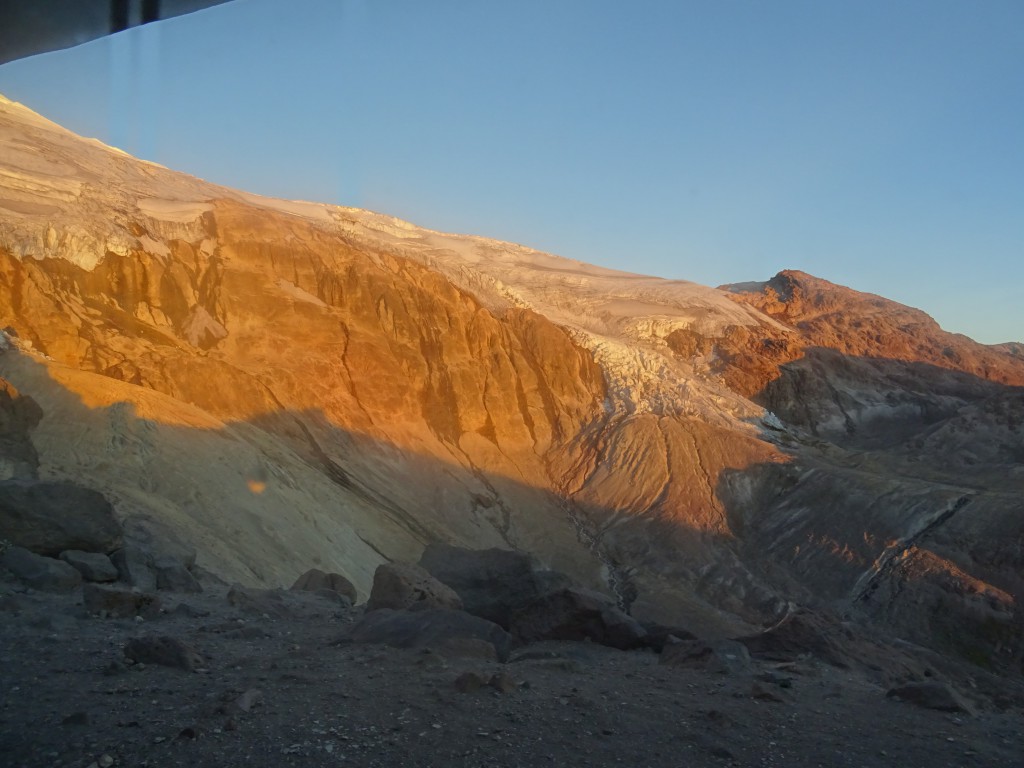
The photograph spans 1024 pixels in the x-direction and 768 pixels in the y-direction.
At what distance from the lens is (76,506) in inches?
404

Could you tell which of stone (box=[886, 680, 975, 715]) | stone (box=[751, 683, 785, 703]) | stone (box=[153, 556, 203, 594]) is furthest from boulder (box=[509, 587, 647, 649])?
stone (box=[153, 556, 203, 594])

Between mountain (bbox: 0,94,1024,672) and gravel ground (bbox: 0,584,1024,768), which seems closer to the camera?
gravel ground (bbox: 0,584,1024,768)

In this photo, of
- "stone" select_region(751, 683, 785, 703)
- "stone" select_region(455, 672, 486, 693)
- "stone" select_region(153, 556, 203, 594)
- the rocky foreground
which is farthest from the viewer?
"stone" select_region(153, 556, 203, 594)

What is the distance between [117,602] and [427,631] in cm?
288

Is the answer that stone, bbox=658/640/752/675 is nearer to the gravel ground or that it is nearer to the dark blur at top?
the gravel ground

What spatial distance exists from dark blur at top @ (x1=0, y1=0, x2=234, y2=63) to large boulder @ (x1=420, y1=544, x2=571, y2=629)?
316 inches

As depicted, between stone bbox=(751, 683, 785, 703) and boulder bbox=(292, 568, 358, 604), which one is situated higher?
stone bbox=(751, 683, 785, 703)

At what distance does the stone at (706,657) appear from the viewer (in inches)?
306

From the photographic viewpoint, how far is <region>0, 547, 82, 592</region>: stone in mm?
8492

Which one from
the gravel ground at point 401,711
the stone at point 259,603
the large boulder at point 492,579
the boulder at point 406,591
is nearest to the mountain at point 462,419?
the stone at point 259,603

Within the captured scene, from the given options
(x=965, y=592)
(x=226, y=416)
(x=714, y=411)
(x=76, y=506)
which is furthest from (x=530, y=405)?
(x=76, y=506)

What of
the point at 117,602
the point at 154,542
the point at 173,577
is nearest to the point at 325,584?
the point at 154,542

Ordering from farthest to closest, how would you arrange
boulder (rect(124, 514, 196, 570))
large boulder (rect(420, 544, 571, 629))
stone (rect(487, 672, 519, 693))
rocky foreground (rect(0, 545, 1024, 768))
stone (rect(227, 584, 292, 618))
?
boulder (rect(124, 514, 196, 570))
large boulder (rect(420, 544, 571, 629))
stone (rect(227, 584, 292, 618))
stone (rect(487, 672, 519, 693))
rocky foreground (rect(0, 545, 1024, 768))

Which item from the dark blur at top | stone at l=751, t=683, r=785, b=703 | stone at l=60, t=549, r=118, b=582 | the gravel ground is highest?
the dark blur at top
